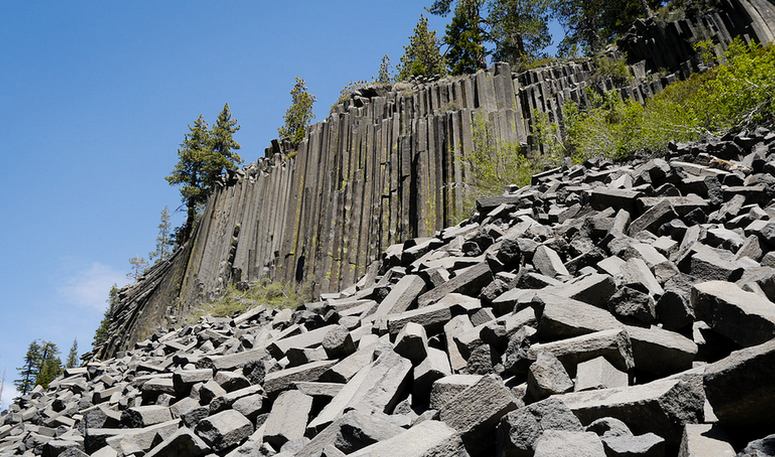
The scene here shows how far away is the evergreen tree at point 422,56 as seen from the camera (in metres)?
25.8

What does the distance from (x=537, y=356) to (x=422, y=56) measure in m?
26.3

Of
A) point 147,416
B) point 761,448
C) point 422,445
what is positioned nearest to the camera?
point 761,448

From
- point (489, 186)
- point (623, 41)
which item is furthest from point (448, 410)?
point (623, 41)

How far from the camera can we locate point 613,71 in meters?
14.1

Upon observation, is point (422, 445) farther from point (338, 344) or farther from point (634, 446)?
point (338, 344)

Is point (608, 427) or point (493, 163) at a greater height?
point (493, 163)

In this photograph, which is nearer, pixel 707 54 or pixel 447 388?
pixel 447 388

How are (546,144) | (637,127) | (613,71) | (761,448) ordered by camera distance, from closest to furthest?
(761,448) → (637,127) → (546,144) → (613,71)

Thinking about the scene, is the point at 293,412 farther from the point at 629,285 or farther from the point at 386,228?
the point at 386,228

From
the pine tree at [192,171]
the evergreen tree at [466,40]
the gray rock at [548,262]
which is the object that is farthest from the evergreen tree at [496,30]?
the gray rock at [548,262]

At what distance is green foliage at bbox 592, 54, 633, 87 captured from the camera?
45.2ft

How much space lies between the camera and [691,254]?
9.81ft

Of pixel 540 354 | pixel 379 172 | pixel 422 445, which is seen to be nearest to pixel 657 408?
pixel 540 354

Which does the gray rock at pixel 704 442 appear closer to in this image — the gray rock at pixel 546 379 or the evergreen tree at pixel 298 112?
the gray rock at pixel 546 379
